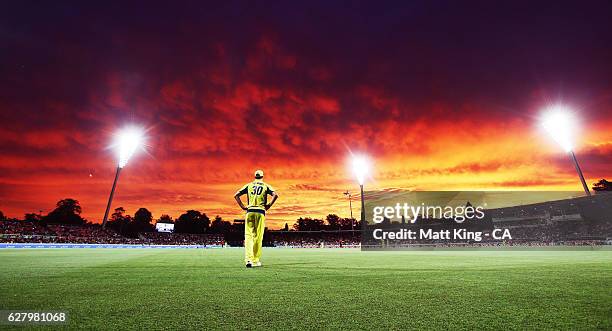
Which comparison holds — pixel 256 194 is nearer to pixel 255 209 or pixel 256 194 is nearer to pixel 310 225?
pixel 255 209

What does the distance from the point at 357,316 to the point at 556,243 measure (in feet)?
197

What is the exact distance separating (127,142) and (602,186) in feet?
415

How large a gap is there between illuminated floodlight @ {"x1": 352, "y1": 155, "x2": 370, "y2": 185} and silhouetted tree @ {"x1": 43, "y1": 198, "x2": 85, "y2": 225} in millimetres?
136318

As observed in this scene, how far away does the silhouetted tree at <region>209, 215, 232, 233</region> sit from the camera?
541ft

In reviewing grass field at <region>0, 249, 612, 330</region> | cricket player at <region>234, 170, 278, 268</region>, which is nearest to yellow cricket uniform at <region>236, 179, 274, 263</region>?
cricket player at <region>234, 170, 278, 268</region>

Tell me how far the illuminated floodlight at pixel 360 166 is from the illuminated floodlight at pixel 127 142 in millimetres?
23928

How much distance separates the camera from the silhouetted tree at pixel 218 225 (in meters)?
165

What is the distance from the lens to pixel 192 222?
164000mm

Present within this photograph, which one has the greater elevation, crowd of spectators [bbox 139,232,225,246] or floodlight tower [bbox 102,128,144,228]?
floodlight tower [bbox 102,128,144,228]

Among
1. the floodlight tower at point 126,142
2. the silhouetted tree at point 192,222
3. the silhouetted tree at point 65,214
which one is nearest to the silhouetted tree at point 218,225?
the silhouetted tree at point 192,222

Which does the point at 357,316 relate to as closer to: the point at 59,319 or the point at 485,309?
the point at 485,309

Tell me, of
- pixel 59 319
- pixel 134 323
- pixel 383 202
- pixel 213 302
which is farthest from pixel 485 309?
pixel 383 202

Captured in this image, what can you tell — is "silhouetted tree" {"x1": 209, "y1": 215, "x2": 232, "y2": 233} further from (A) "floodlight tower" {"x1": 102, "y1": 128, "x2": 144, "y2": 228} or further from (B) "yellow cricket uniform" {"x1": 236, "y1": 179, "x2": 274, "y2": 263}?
(B) "yellow cricket uniform" {"x1": 236, "y1": 179, "x2": 274, "y2": 263}

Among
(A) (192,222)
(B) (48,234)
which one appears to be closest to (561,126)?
(B) (48,234)
